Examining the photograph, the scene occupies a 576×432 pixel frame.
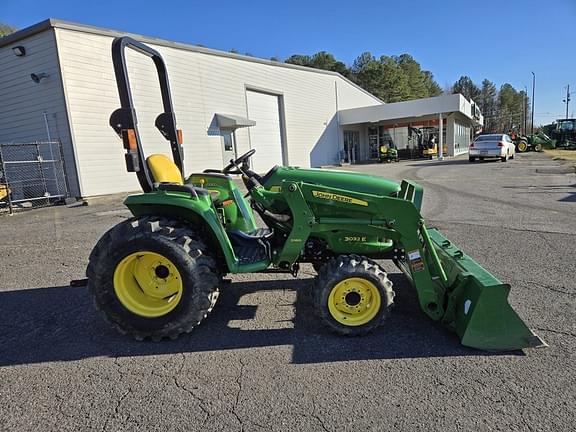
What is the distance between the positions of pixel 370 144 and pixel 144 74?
2364cm

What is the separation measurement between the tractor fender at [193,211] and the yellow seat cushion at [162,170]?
0.86 ft

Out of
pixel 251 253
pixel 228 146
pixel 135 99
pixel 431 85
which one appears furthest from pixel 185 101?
pixel 431 85

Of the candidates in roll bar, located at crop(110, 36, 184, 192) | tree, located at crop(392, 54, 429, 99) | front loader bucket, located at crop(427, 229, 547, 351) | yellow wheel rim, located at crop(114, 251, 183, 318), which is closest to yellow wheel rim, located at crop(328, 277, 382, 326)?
front loader bucket, located at crop(427, 229, 547, 351)

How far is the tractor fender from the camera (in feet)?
9.89

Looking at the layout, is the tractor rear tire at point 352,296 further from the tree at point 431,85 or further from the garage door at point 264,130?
the tree at point 431,85

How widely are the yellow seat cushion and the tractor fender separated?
0.86 ft

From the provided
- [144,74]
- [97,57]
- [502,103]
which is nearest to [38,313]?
[97,57]

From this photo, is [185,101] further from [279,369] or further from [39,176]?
[279,369]

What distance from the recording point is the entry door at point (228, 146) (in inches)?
701

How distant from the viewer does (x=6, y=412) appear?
2295 millimetres

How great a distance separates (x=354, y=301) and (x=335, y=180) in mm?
1056

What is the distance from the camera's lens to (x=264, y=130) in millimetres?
21203

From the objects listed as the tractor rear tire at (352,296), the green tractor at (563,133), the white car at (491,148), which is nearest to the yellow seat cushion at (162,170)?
the tractor rear tire at (352,296)

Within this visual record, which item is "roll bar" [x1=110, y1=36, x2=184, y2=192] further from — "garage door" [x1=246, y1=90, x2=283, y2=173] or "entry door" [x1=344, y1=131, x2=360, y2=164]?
"entry door" [x1=344, y1=131, x2=360, y2=164]
